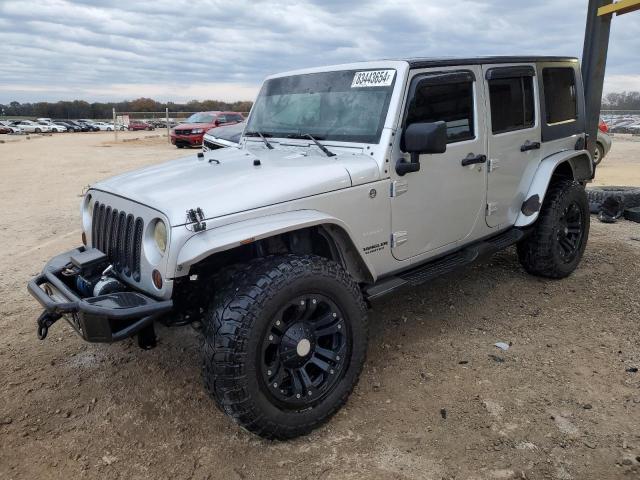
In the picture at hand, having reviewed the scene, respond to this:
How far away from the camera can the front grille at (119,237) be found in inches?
111

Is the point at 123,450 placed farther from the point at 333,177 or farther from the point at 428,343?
the point at 428,343

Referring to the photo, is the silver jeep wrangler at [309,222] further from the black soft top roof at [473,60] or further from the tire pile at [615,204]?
the tire pile at [615,204]

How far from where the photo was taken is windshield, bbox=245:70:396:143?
3.35 metres

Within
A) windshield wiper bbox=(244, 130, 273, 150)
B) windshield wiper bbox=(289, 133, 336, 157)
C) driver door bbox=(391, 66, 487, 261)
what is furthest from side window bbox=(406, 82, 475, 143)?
windshield wiper bbox=(244, 130, 273, 150)

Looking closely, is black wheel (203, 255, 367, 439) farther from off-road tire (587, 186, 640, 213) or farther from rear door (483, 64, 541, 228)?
off-road tire (587, 186, 640, 213)

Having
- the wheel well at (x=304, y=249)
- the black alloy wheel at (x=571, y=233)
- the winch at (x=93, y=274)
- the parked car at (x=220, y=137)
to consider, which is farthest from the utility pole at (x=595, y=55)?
the parked car at (x=220, y=137)

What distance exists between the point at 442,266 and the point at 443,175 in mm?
647

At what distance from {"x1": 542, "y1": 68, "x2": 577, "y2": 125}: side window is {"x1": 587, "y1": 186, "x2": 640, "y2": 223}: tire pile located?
253 centimetres

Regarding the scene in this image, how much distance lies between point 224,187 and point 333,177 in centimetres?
62

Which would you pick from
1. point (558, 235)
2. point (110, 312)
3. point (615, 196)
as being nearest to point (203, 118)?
point (615, 196)

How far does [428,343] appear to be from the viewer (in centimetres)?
382

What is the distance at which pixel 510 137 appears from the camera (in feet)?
13.6

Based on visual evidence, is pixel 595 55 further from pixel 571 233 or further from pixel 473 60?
pixel 473 60

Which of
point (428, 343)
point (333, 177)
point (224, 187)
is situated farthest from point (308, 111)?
point (428, 343)
